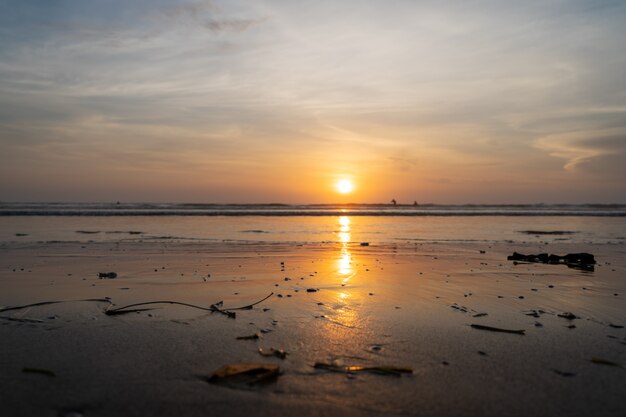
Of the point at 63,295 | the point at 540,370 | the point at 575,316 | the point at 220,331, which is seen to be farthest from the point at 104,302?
the point at 575,316

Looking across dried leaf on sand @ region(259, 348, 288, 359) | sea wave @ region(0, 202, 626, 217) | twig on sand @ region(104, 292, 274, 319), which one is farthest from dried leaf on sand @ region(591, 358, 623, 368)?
sea wave @ region(0, 202, 626, 217)

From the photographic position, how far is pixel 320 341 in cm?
589

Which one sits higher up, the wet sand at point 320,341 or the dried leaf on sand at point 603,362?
the dried leaf on sand at point 603,362

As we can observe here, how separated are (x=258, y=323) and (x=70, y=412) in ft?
10.2

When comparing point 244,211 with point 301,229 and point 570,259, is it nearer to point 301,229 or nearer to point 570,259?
point 301,229

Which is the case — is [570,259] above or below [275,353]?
above

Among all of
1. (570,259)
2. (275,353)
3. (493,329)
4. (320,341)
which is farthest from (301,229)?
(275,353)

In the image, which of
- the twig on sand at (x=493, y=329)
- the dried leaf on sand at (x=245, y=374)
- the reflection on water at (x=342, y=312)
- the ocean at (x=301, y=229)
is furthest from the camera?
the ocean at (x=301, y=229)

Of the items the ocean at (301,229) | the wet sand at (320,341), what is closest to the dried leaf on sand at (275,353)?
the wet sand at (320,341)

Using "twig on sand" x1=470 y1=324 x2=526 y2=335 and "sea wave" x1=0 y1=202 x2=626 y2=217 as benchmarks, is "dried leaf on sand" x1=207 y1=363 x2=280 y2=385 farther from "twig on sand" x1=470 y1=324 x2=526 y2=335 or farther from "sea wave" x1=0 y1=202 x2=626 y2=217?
"sea wave" x1=0 y1=202 x2=626 y2=217

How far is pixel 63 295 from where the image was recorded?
8.58m

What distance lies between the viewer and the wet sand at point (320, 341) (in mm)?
4164

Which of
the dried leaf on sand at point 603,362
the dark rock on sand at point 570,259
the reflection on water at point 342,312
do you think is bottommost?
the reflection on water at point 342,312

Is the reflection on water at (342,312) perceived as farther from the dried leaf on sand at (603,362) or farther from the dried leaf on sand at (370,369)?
the dried leaf on sand at (603,362)
